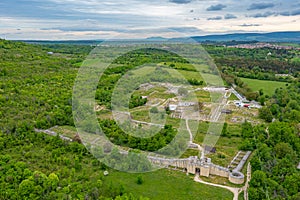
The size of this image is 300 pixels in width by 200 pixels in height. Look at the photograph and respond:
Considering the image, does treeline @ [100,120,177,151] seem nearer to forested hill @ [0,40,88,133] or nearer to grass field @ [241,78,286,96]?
forested hill @ [0,40,88,133]

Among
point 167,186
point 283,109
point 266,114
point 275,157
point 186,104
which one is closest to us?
point 167,186

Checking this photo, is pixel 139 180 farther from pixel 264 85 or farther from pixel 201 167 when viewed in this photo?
pixel 264 85

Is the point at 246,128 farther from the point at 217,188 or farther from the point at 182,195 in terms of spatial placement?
the point at 182,195

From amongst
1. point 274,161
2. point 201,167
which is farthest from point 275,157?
point 201,167

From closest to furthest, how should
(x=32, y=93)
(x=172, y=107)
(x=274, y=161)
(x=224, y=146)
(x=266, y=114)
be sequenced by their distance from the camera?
(x=274, y=161)
(x=224, y=146)
(x=266, y=114)
(x=32, y=93)
(x=172, y=107)

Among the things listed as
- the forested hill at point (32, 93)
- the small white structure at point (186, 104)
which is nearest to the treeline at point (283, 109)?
the small white structure at point (186, 104)

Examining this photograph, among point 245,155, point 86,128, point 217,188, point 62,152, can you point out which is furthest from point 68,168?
point 245,155

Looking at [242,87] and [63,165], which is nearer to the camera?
[63,165]
